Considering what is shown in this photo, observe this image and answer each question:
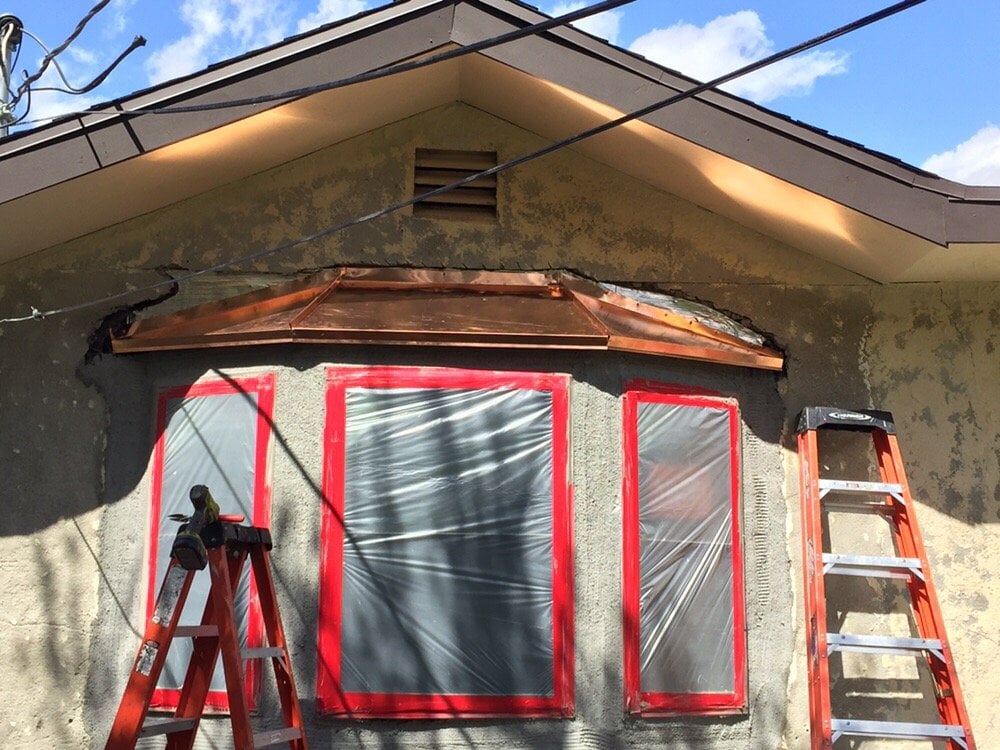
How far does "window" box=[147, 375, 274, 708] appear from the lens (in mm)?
5645

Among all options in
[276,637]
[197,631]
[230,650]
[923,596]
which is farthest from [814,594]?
[197,631]

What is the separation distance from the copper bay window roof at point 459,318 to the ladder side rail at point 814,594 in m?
0.56

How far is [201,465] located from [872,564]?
11.3ft

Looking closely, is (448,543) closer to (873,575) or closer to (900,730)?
(873,575)

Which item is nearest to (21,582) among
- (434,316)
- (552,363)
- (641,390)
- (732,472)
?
(434,316)

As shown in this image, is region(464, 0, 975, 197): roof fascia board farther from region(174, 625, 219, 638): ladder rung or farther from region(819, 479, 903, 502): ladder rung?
region(174, 625, 219, 638): ladder rung

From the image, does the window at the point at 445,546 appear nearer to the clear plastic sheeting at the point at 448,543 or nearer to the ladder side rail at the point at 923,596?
the clear plastic sheeting at the point at 448,543

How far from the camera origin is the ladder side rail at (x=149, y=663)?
4.18 metres

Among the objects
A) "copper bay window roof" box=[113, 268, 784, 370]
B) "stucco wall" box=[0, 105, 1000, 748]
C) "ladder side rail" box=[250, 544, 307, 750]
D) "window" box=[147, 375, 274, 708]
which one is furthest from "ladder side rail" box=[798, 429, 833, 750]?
"window" box=[147, 375, 274, 708]

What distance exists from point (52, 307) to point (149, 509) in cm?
125

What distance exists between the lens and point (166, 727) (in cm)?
443

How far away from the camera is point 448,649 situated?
5.47 m

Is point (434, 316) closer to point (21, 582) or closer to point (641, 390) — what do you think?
point (641, 390)

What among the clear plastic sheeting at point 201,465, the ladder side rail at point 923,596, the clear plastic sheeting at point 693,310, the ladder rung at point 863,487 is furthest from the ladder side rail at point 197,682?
the ladder side rail at point 923,596
